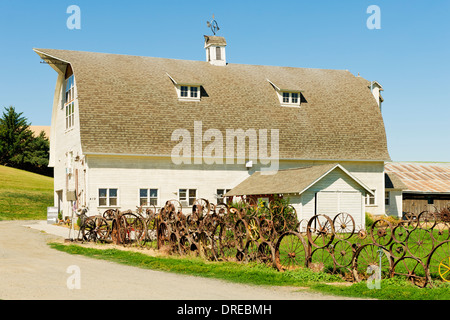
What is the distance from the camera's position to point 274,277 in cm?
1451

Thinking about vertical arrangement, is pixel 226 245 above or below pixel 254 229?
below

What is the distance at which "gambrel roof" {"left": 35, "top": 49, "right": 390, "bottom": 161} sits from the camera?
118ft

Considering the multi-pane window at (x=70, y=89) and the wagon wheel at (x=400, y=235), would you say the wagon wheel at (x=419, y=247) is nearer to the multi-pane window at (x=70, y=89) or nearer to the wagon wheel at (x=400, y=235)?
the wagon wheel at (x=400, y=235)

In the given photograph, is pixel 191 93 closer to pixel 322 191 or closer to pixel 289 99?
pixel 289 99

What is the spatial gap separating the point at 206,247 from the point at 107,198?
18115mm

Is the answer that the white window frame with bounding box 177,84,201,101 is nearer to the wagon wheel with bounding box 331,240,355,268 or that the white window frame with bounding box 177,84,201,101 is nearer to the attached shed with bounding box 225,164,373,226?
the attached shed with bounding box 225,164,373,226

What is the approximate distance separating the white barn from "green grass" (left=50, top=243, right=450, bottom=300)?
14098 mm

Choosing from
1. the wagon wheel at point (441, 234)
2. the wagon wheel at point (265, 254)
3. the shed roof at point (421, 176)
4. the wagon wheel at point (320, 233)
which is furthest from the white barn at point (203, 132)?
the wagon wheel at point (265, 254)

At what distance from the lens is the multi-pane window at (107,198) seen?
3547cm

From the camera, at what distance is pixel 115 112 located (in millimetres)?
35875

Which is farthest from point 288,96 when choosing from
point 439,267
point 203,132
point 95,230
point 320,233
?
point 439,267

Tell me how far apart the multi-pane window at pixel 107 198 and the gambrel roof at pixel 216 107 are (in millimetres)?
2350
